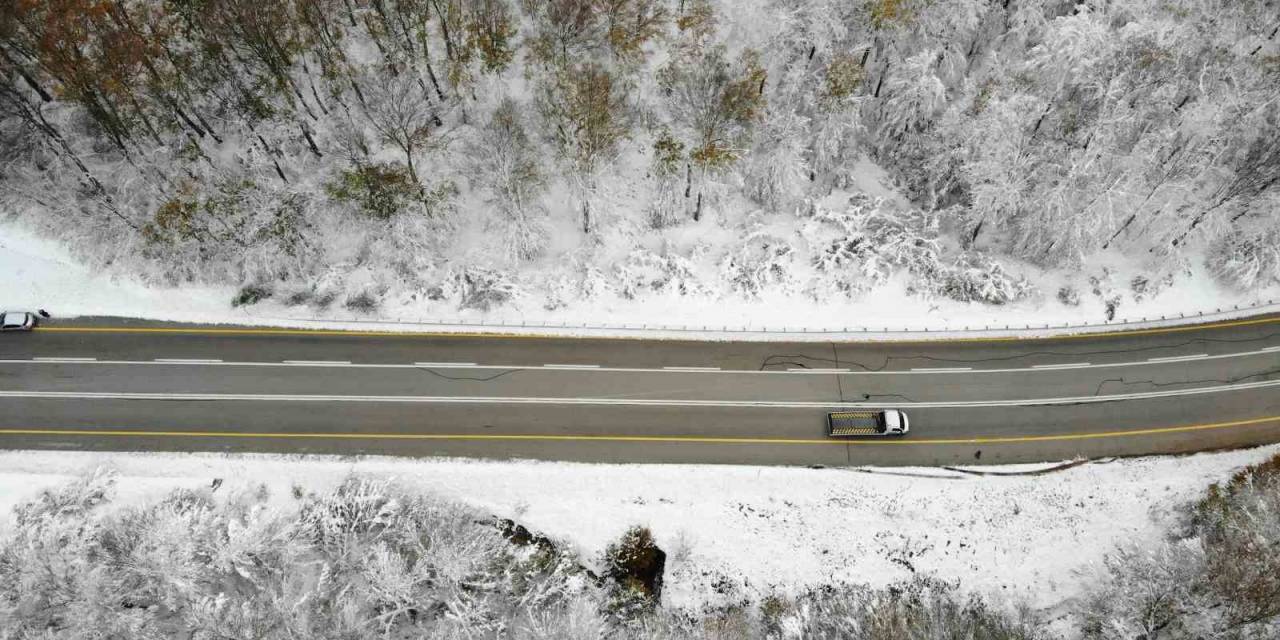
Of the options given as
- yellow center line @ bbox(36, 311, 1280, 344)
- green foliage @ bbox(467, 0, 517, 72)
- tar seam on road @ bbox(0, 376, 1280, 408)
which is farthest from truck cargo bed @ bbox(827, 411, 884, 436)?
green foliage @ bbox(467, 0, 517, 72)

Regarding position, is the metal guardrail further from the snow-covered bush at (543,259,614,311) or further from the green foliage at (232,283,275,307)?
the snow-covered bush at (543,259,614,311)

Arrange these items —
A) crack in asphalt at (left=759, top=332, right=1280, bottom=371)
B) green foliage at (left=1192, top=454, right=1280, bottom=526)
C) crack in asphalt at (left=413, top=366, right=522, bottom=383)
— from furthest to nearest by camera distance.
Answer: crack in asphalt at (left=759, top=332, right=1280, bottom=371)
crack in asphalt at (left=413, top=366, right=522, bottom=383)
green foliage at (left=1192, top=454, right=1280, bottom=526)

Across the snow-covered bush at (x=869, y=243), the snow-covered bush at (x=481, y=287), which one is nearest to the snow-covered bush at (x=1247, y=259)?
the snow-covered bush at (x=869, y=243)

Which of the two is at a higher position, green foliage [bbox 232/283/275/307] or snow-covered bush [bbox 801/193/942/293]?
snow-covered bush [bbox 801/193/942/293]

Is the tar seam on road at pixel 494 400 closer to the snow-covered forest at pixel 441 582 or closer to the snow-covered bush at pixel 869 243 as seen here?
the snow-covered forest at pixel 441 582

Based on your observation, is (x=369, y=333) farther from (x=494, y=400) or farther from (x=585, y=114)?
(x=585, y=114)

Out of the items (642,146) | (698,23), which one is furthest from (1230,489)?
(698,23)
